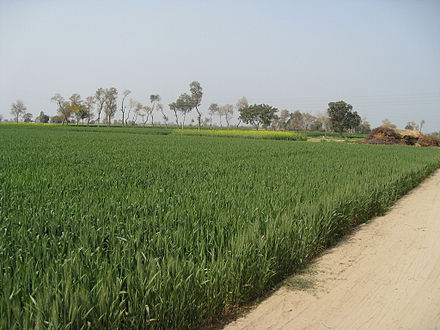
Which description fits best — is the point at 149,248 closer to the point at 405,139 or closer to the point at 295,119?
the point at 405,139

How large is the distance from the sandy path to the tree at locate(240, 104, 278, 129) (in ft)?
285

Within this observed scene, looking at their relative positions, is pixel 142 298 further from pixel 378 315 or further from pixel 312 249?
pixel 312 249

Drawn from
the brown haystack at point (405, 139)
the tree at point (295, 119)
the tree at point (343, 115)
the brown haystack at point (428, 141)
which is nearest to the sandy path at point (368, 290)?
the brown haystack at point (405, 139)

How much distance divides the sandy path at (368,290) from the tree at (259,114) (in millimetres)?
86868

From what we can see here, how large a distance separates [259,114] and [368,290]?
90.0 metres

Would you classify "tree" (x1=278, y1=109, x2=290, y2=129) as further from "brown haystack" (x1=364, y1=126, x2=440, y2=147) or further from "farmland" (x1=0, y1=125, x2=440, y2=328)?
"farmland" (x1=0, y1=125, x2=440, y2=328)

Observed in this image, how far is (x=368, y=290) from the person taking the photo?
137 inches

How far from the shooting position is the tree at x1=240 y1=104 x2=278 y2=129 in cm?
9050

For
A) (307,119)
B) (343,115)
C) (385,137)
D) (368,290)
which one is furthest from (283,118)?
(368,290)

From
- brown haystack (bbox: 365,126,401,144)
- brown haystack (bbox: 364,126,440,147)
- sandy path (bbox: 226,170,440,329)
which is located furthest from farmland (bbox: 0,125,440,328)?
brown haystack (bbox: 364,126,440,147)

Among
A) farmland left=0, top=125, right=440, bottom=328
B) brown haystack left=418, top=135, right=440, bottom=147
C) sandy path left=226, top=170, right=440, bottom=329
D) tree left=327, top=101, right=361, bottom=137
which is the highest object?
tree left=327, top=101, right=361, bottom=137

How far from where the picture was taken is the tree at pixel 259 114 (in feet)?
297

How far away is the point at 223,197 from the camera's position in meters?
4.95

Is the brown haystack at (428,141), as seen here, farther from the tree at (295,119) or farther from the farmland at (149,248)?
the tree at (295,119)
